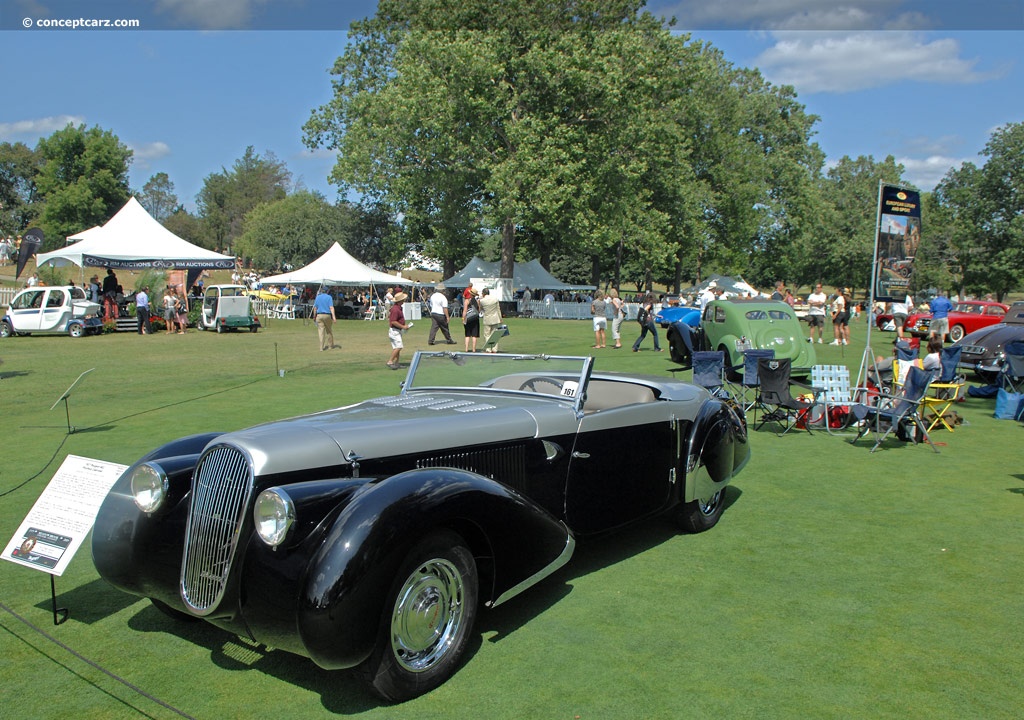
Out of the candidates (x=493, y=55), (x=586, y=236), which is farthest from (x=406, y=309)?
(x=493, y=55)

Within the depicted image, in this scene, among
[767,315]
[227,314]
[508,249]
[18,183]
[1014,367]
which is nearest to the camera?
[1014,367]

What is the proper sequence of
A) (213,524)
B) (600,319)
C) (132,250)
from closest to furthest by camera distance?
(213,524), (600,319), (132,250)

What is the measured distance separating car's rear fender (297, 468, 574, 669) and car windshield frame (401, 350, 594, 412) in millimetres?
1287

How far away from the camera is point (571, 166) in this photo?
112 ft

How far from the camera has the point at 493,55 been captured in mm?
33281

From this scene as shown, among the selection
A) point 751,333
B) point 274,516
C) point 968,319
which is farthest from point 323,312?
point 968,319

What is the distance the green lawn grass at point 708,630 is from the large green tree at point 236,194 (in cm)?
10227

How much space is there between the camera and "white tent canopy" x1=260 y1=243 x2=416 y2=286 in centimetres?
3494

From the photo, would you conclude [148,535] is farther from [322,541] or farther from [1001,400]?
[1001,400]

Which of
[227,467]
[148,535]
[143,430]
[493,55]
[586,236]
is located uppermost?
[493,55]

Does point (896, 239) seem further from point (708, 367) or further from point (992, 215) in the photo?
point (992, 215)

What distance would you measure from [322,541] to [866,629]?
10.1 feet

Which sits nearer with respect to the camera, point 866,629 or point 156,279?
point 866,629

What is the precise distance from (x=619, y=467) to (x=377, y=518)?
2.12 meters
